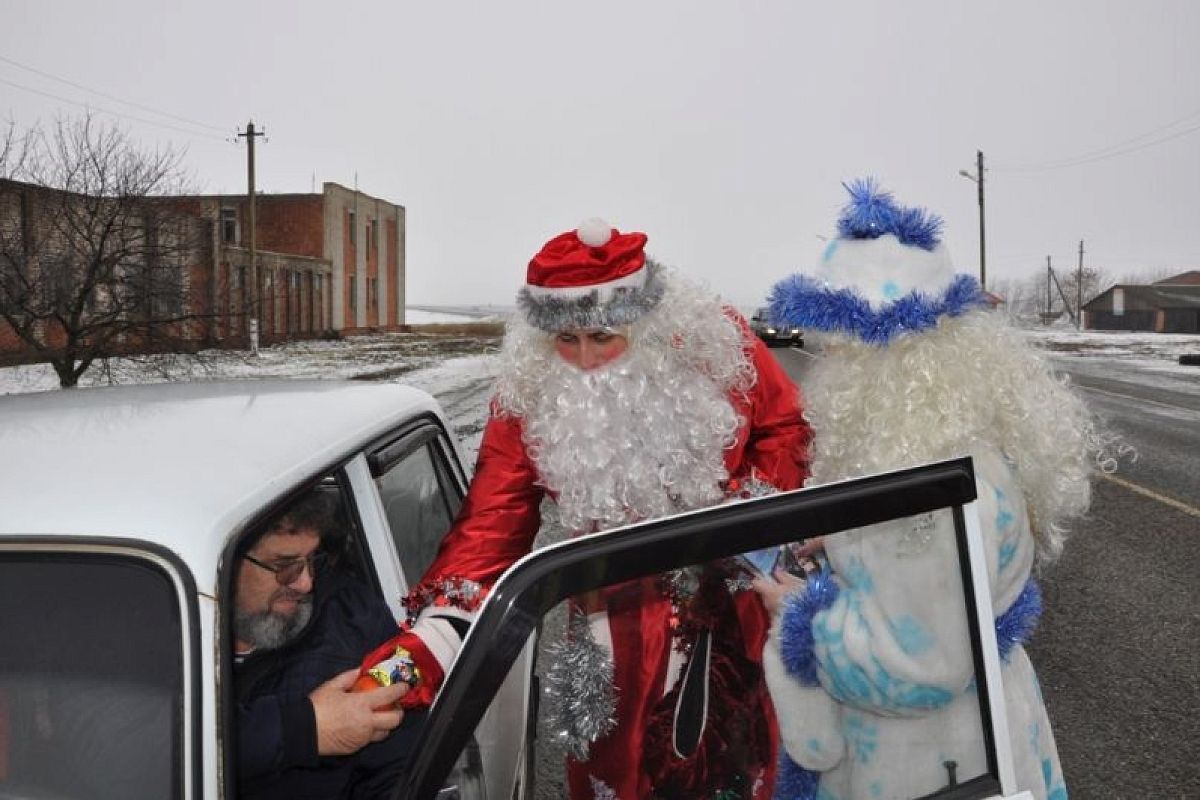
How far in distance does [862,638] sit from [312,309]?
47.1 metres

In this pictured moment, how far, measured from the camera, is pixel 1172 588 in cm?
581

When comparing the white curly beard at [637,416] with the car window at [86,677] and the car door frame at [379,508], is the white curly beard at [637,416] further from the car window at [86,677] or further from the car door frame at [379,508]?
the car window at [86,677]

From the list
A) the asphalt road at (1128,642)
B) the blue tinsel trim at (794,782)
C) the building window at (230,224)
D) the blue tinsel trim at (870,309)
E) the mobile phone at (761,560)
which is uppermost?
the building window at (230,224)

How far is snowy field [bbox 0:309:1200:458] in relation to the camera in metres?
15.5

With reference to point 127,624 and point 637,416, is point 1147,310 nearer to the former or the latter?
point 637,416

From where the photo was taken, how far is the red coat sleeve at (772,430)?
2.43 meters

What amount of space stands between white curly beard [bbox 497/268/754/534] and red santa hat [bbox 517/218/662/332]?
66 mm

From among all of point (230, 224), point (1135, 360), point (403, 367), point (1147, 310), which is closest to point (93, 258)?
point (403, 367)

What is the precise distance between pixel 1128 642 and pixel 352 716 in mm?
4404

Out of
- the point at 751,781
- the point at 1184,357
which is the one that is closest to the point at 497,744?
the point at 751,781

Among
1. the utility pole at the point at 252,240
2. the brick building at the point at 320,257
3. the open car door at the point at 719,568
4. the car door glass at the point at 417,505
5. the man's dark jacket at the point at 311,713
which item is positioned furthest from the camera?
the brick building at the point at 320,257

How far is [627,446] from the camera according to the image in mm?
2396

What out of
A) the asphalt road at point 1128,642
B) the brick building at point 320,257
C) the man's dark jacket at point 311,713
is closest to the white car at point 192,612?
the man's dark jacket at point 311,713

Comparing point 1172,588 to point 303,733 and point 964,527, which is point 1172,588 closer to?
point 964,527
